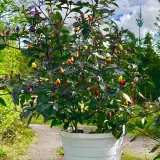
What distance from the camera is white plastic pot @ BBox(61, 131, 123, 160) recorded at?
227 centimetres

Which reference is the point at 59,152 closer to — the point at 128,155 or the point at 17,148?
the point at 17,148

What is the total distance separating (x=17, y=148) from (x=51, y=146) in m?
0.46

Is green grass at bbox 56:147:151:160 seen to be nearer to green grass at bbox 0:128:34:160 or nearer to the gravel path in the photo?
the gravel path

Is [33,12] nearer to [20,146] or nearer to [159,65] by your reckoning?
[20,146]

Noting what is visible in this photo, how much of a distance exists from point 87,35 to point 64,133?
26.3 inches

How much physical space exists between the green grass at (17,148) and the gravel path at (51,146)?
8 centimetres

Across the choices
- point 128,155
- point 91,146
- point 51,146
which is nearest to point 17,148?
point 51,146

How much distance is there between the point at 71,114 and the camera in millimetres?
2283

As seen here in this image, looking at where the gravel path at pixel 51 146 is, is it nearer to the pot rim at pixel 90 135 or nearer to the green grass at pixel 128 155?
the green grass at pixel 128 155

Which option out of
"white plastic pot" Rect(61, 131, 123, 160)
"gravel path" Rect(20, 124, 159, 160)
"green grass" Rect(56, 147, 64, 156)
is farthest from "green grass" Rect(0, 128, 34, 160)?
"white plastic pot" Rect(61, 131, 123, 160)

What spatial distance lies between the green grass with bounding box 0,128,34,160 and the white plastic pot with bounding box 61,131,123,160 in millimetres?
1690

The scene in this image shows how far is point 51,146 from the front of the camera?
14.8 ft

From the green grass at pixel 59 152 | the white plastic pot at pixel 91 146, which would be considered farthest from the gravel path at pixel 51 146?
the white plastic pot at pixel 91 146

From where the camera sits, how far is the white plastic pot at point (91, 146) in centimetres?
227
